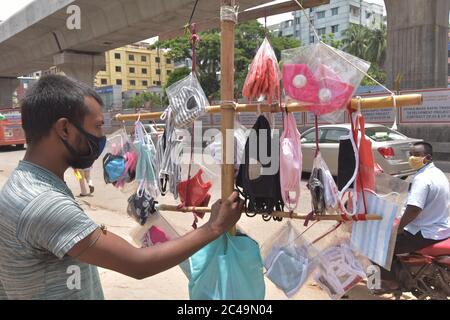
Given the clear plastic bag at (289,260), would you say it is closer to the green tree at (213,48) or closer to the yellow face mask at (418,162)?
the yellow face mask at (418,162)

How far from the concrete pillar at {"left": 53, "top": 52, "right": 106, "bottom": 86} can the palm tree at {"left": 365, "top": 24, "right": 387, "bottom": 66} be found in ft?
119

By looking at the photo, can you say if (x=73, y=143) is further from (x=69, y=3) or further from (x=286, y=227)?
(x=69, y=3)

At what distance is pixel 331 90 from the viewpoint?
1.73 meters

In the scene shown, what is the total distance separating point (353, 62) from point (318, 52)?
149 mm

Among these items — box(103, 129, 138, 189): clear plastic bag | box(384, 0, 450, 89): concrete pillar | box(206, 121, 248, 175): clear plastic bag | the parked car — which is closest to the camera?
box(206, 121, 248, 175): clear plastic bag

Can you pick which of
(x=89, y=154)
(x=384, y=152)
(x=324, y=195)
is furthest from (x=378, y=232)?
(x=384, y=152)

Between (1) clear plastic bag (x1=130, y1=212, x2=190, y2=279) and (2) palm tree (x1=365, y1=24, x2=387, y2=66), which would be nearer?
(1) clear plastic bag (x1=130, y1=212, x2=190, y2=279)

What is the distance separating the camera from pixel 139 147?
2.71 metres

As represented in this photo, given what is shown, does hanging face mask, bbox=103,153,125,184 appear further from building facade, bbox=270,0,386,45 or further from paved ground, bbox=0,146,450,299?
building facade, bbox=270,0,386,45

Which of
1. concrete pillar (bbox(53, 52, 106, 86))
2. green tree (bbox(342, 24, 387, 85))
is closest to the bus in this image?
concrete pillar (bbox(53, 52, 106, 86))

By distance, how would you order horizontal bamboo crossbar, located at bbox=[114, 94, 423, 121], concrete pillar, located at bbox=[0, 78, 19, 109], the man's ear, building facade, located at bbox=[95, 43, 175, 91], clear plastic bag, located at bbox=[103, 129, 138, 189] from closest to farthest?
the man's ear
horizontal bamboo crossbar, located at bbox=[114, 94, 423, 121]
clear plastic bag, located at bbox=[103, 129, 138, 189]
concrete pillar, located at bbox=[0, 78, 19, 109]
building facade, located at bbox=[95, 43, 175, 91]

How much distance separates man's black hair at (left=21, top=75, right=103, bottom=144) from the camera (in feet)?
4.29

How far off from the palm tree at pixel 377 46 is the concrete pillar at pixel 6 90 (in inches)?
1391

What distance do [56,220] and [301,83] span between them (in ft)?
3.62
